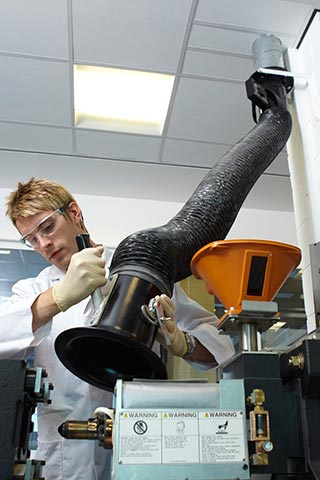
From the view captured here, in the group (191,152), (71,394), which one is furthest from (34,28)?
(71,394)

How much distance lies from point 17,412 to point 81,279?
0.41 metres

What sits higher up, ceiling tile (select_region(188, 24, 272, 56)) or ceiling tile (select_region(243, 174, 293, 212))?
ceiling tile (select_region(243, 174, 293, 212))

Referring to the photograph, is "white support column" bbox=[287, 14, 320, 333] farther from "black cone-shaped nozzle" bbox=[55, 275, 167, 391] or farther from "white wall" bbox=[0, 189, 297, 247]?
"white wall" bbox=[0, 189, 297, 247]

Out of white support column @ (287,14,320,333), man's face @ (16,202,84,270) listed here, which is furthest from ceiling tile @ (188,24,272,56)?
man's face @ (16,202,84,270)

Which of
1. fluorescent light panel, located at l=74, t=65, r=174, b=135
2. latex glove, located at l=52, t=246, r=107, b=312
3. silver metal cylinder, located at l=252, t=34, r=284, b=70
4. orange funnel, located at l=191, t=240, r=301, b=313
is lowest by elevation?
orange funnel, located at l=191, t=240, r=301, b=313

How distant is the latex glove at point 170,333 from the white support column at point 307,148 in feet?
2.23

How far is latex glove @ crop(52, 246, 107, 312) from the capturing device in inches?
46.4

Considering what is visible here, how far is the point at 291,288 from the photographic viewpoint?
3754 mm

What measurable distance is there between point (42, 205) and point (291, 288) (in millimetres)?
2565

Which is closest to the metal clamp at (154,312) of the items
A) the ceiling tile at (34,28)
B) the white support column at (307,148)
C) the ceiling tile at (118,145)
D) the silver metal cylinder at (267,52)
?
the white support column at (307,148)

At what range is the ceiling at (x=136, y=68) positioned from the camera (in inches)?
80.7

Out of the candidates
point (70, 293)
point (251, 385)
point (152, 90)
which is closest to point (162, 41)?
point (152, 90)

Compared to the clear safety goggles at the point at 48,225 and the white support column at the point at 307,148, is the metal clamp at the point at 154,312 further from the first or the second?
the white support column at the point at 307,148

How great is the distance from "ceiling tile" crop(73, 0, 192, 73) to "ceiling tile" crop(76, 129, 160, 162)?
1.75ft
